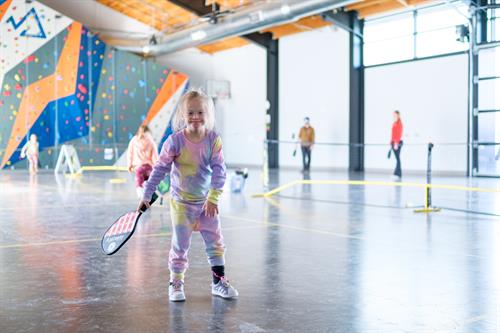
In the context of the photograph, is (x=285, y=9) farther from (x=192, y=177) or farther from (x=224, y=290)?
(x=224, y=290)

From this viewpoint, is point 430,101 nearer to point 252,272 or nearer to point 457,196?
point 457,196

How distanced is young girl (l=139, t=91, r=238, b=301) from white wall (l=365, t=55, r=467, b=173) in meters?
15.7

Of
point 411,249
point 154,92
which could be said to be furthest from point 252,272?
point 154,92

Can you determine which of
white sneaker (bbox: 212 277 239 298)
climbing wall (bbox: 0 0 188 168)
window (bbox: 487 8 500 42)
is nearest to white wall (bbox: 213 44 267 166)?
climbing wall (bbox: 0 0 188 168)

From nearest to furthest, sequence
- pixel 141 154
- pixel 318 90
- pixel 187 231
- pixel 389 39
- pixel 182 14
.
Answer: pixel 187 231, pixel 141 154, pixel 389 39, pixel 318 90, pixel 182 14

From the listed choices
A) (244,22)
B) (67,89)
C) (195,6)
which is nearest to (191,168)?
(244,22)

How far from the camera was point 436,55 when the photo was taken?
18422 millimetres

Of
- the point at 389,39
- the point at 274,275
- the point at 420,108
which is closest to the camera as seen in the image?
the point at 274,275

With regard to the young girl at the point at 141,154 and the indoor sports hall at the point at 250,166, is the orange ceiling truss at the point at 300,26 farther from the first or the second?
the young girl at the point at 141,154

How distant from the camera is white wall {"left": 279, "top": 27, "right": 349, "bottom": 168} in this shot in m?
21.6

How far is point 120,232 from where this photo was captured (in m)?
3.66

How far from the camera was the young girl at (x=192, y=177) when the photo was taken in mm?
3533

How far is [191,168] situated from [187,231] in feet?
1.24

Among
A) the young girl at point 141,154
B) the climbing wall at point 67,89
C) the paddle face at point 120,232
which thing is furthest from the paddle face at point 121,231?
the climbing wall at point 67,89
